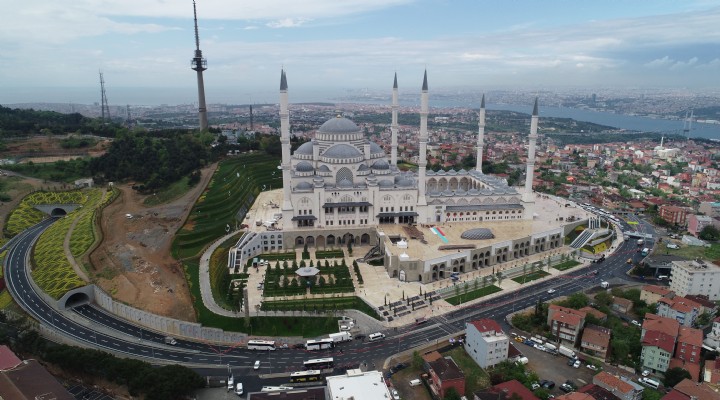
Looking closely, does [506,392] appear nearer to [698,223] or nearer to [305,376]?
[305,376]

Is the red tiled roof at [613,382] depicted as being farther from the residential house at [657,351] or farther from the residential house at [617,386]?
the residential house at [657,351]

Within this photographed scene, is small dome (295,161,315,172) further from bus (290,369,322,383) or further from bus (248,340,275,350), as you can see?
bus (290,369,322,383)

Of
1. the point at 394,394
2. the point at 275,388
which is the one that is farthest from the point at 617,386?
the point at 275,388

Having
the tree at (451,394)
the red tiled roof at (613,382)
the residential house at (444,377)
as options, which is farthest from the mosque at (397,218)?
the red tiled roof at (613,382)

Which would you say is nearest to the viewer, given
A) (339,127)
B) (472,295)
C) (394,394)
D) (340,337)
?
(394,394)

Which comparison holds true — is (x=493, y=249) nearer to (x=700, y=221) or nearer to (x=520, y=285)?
(x=520, y=285)
